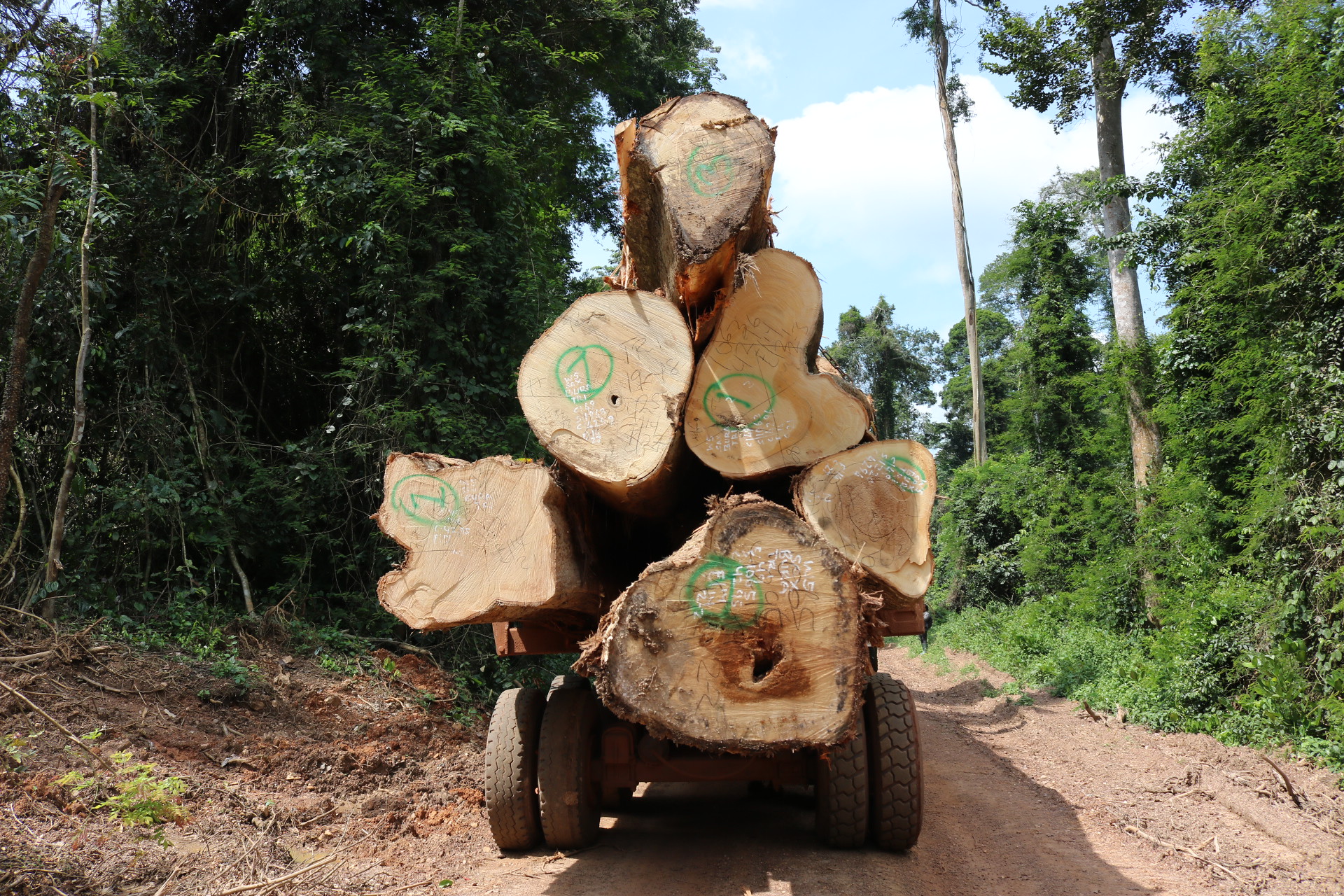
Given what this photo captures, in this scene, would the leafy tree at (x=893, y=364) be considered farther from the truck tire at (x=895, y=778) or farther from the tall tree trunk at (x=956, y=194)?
the truck tire at (x=895, y=778)

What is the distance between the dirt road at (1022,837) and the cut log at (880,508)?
1.45 meters

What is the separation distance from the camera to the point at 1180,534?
897 cm

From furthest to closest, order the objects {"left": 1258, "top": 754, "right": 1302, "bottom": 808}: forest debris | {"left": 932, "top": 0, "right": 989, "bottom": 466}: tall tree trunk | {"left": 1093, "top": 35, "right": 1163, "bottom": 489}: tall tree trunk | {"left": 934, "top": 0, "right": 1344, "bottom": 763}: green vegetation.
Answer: {"left": 932, "top": 0, "right": 989, "bottom": 466}: tall tree trunk, {"left": 1093, "top": 35, "right": 1163, "bottom": 489}: tall tree trunk, {"left": 934, "top": 0, "right": 1344, "bottom": 763}: green vegetation, {"left": 1258, "top": 754, "right": 1302, "bottom": 808}: forest debris

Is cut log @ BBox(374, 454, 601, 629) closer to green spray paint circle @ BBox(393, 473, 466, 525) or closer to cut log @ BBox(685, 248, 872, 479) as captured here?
green spray paint circle @ BBox(393, 473, 466, 525)

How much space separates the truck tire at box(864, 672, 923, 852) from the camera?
14.3ft

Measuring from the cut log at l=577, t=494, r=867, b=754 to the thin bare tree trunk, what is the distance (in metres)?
4.95

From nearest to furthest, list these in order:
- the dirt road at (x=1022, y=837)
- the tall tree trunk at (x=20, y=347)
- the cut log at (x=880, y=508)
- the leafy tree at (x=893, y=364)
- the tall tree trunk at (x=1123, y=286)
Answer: the cut log at (x=880, y=508) → the tall tree trunk at (x=20, y=347) → the dirt road at (x=1022, y=837) → the tall tree trunk at (x=1123, y=286) → the leafy tree at (x=893, y=364)

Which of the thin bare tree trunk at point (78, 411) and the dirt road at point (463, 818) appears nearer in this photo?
the dirt road at point (463, 818)

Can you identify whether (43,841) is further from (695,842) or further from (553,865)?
(695,842)

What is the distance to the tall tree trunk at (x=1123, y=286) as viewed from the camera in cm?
1163

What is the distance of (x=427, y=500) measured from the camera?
4031 millimetres

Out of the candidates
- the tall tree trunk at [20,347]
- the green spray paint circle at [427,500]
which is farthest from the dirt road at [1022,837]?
the tall tree trunk at [20,347]

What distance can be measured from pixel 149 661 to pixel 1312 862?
7.28 metres

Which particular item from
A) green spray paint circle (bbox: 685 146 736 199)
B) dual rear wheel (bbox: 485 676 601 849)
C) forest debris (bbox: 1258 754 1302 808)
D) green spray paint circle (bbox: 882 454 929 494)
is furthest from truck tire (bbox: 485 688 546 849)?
forest debris (bbox: 1258 754 1302 808)
